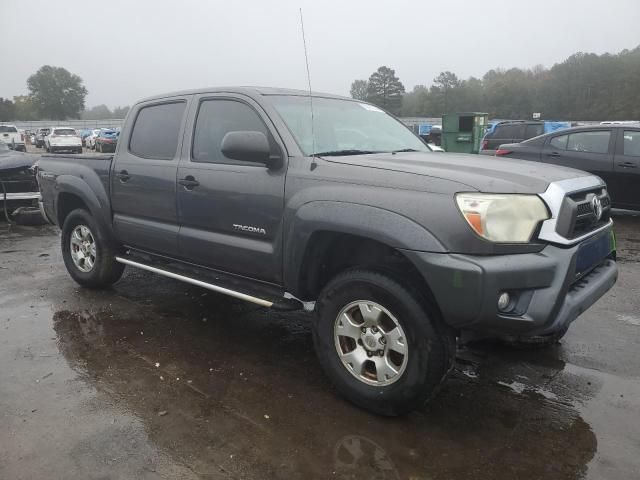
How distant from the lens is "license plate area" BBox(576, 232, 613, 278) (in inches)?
114

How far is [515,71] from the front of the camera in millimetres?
78188

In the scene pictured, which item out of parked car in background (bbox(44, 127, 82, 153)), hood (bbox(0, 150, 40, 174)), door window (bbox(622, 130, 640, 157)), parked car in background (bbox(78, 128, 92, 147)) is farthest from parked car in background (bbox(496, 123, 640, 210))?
parked car in background (bbox(78, 128, 92, 147))

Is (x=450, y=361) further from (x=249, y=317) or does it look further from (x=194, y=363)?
(x=249, y=317)

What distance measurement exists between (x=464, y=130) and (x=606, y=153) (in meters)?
8.13

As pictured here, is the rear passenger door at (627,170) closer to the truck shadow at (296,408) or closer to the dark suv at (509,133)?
the truck shadow at (296,408)

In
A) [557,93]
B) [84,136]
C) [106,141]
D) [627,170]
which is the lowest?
[627,170]

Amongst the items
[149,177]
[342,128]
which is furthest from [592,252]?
[149,177]

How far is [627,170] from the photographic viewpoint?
7.99 meters

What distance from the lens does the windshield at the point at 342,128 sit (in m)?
3.63

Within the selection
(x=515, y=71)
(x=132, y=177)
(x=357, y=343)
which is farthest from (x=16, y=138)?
(x=515, y=71)

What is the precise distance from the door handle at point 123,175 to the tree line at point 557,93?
54.0m

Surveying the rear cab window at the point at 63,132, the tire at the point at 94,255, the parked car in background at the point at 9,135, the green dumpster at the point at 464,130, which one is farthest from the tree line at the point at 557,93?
the tire at the point at 94,255

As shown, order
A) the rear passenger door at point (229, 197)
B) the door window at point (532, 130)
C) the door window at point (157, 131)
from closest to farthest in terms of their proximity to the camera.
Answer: the rear passenger door at point (229, 197)
the door window at point (157, 131)
the door window at point (532, 130)

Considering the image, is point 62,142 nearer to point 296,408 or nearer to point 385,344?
point 296,408
